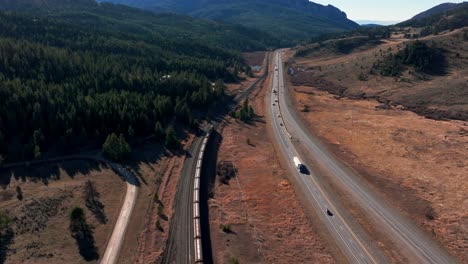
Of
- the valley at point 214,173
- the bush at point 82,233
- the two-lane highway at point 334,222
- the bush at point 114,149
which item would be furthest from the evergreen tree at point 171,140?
the bush at point 82,233

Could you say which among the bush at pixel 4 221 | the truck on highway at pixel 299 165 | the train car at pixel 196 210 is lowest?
the train car at pixel 196 210

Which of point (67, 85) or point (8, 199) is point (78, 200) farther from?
point (67, 85)

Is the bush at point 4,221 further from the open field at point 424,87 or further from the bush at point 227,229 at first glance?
the open field at point 424,87

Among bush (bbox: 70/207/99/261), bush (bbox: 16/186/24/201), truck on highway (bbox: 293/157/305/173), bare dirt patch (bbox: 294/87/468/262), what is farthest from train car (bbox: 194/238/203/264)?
bare dirt patch (bbox: 294/87/468/262)

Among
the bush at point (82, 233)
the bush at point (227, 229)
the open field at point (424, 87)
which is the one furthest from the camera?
the open field at point (424, 87)

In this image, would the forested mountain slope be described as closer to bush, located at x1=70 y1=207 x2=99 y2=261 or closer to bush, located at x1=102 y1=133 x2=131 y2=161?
bush, located at x1=102 y1=133 x2=131 y2=161
